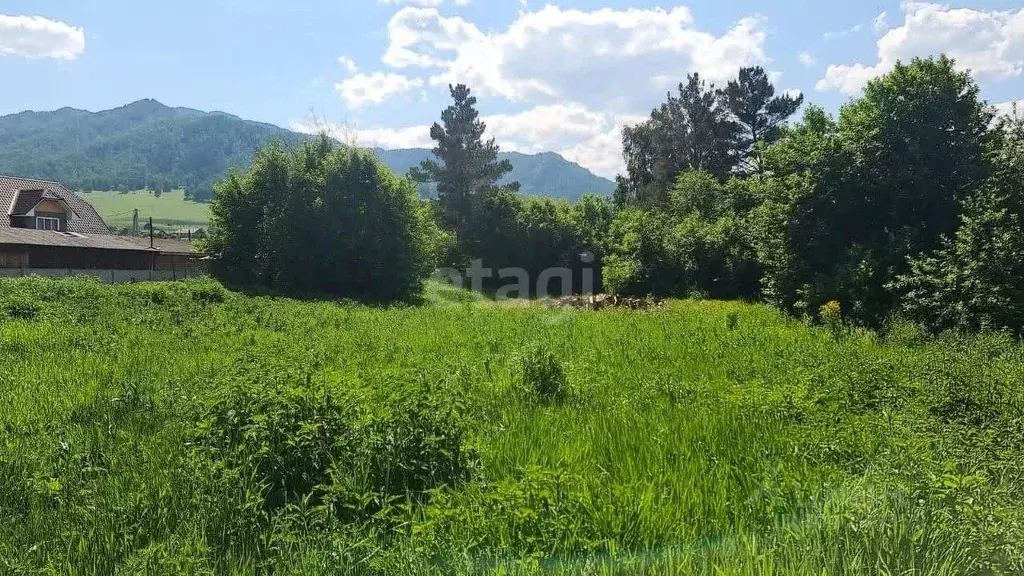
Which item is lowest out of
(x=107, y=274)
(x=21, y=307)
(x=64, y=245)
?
(x=21, y=307)

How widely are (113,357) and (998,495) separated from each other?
10828 millimetres

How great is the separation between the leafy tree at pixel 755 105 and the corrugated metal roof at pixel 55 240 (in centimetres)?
4342

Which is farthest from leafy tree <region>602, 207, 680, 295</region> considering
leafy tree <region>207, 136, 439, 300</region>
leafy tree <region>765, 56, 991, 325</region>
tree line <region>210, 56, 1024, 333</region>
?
leafy tree <region>765, 56, 991, 325</region>

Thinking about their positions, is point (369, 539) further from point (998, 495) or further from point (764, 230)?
point (764, 230)

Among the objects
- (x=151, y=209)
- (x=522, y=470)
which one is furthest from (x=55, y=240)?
(x=151, y=209)

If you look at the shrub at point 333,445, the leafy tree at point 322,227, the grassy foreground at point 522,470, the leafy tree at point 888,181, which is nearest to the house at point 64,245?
the leafy tree at point 322,227

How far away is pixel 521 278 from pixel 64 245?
1045 inches

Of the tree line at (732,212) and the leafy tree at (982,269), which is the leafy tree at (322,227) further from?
the leafy tree at (982,269)

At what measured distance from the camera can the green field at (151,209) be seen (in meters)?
95.7

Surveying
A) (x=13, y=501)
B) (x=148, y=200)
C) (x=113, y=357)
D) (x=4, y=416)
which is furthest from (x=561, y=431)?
(x=148, y=200)

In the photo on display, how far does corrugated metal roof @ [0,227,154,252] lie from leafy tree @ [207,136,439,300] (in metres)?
7.23

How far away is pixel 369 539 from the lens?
3129mm

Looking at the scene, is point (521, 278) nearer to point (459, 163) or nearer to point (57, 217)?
point (459, 163)

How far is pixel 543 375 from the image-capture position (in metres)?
6.82
